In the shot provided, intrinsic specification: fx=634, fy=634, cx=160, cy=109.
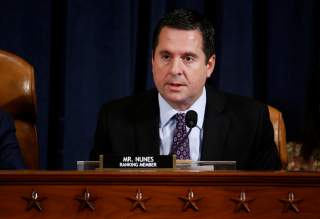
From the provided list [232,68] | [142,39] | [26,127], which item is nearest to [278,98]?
[232,68]

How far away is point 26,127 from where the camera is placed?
6.88ft

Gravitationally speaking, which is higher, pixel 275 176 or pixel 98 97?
pixel 98 97

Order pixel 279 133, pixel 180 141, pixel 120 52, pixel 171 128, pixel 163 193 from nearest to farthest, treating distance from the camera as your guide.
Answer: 1. pixel 163 193
2. pixel 180 141
3. pixel 171 128
4. pixel 279 133
5. pixel 120 52

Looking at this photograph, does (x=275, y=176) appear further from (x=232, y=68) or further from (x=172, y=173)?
(x=232, y=68)

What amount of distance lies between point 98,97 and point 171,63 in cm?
89

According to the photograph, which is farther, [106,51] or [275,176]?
[106,51]

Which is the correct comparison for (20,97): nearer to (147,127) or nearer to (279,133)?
(147,127)

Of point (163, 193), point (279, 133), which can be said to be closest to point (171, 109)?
point (279, 133)

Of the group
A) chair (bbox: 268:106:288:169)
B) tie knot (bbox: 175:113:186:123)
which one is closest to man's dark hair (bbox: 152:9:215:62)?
tie knot (bbox: 175:113:186:123)

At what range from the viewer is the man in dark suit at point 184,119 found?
1.93 metres

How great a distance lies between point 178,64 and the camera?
6.29 ft

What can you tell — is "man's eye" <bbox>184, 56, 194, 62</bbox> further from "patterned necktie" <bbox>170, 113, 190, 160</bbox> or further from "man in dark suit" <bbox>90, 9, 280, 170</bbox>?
"patterned necktie" <bbox>170, 113, 190, 160</bbox>

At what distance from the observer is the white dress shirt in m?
1.94

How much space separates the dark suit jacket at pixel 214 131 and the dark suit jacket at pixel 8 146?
0.86 ft
